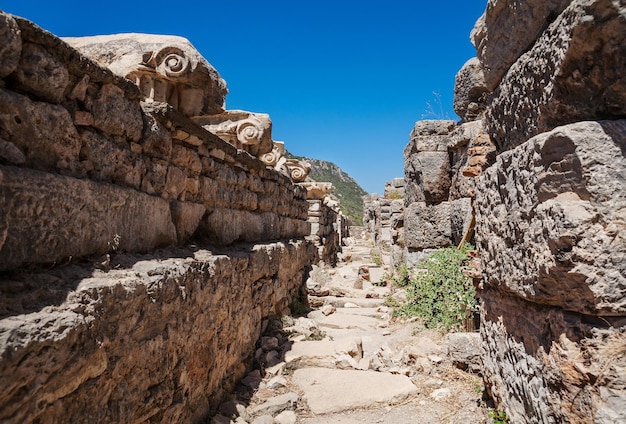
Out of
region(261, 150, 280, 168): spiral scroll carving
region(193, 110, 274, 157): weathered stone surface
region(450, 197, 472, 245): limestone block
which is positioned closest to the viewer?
region(193, 110, 274, 157): weathered stone surface

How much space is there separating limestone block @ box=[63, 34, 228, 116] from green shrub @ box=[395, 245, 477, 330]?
3.45 meters

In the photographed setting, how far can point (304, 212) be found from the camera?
24.3 feet

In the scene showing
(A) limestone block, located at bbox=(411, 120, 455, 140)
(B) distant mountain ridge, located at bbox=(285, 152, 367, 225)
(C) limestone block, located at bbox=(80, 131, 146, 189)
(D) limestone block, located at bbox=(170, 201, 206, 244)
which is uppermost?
(B) distant mountain ridge, located at bbox=(285, 152, 367, 225)

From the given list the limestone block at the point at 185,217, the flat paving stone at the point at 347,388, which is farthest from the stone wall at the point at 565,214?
the limestone block at the point at 185,217

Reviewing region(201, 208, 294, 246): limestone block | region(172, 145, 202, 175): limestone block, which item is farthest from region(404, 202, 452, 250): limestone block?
region(172, 145, 202, 175): limestone block

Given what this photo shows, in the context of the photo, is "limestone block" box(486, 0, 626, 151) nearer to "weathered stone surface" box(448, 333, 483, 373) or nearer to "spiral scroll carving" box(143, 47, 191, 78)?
"weathered stone surface" box(448, 333, 483, 373)

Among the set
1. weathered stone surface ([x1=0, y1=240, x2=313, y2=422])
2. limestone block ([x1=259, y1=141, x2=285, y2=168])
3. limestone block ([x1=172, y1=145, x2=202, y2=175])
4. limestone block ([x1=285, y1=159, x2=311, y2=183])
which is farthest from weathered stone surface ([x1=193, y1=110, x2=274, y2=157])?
limestone block ([x1=285, y1=159, x2=311, y2=183])

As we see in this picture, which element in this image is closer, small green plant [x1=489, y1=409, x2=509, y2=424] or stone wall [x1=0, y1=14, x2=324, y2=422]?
stone wall [x1=0, y1=14, x2=324, y2=422]

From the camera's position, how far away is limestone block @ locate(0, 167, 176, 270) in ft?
4.93

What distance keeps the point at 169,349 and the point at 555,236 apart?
1.93 m

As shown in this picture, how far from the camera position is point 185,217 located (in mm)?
2990

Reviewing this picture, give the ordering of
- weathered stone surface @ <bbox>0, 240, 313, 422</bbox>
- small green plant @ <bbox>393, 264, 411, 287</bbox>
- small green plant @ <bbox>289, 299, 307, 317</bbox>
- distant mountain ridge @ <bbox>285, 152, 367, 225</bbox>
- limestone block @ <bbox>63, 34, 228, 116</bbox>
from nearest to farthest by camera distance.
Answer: weathered stone surface @ <bbox>0, 240, 313, 422</bbox>, limestone block @ <bbox>63, 34, 228, 116</bbox>, small green plant @ <bbox>289, 299, 307, 317</bbox>, small green plant @ <bbox>393, 264, 411, 287</bbox>, distant mountain ridge @ <bbox>285, 152, 367, 225</bbox>

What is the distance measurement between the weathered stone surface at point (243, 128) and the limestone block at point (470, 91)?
2.89 metres

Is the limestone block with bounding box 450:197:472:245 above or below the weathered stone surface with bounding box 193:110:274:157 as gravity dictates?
below
